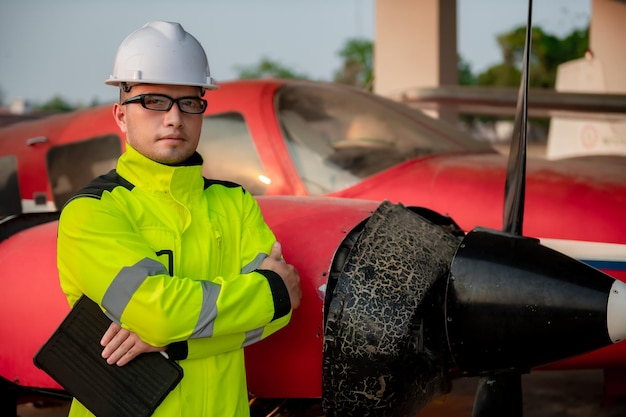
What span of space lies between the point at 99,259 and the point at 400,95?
5332mm

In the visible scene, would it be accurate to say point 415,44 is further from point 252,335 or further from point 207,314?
point 207,314

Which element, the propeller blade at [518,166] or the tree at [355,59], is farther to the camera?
the tree at [355,59]

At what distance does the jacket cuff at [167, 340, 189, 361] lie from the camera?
87.0 inches

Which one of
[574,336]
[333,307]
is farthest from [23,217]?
[574,336]

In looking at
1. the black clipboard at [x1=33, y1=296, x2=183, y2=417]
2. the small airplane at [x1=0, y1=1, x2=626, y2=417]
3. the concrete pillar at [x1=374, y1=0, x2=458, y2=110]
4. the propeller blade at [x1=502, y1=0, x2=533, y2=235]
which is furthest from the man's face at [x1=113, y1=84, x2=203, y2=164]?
the concrete pillar at [x1=374, y1=0, x2=458, y2=110]

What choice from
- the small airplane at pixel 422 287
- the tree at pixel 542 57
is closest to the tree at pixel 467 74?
the tree at pixel 542 57

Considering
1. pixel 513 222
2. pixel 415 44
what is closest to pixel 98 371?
pixel 513 222

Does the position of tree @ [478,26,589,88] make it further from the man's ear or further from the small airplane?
the man's ear

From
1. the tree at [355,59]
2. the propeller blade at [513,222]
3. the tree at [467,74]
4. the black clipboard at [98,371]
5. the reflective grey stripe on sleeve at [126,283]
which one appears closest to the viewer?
the reflective grey stripe on sleeve at [126,283]

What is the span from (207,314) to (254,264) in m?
0.33

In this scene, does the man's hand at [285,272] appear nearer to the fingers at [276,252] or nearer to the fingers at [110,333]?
the fingers at [276,252]

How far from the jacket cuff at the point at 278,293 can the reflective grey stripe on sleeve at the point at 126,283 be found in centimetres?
36

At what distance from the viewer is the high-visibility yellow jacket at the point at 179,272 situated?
2100 millimetres

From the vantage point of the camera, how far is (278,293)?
2.30 meters
